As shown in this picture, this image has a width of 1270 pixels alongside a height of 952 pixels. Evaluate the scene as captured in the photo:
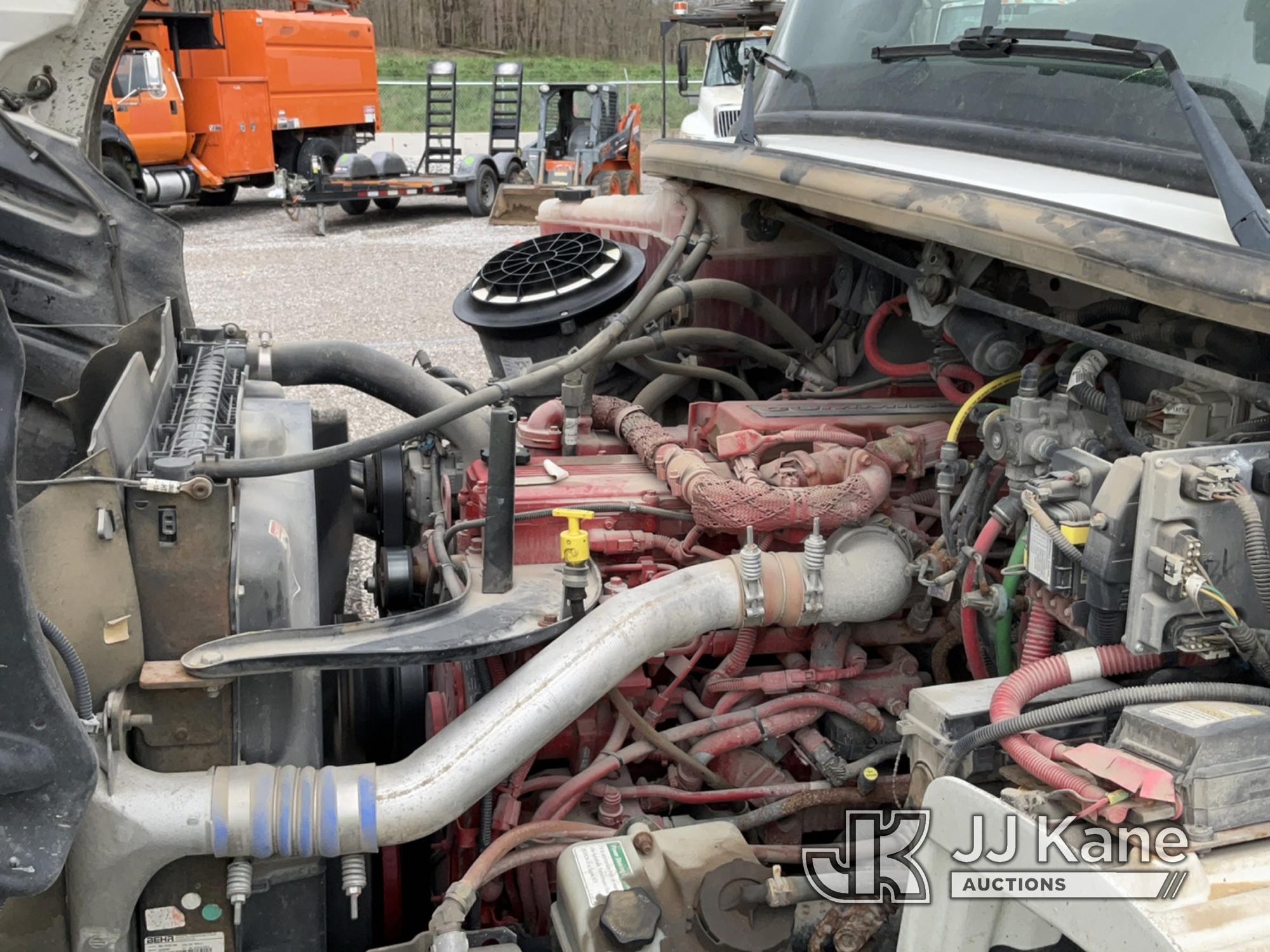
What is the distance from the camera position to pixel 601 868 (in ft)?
6.28

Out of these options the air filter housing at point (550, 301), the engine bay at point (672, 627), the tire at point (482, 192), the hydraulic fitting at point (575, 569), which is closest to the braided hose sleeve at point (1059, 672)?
the engine bay at point (672, 627)

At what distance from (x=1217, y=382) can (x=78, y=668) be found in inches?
63.5

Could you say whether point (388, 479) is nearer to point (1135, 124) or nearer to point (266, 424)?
point (266, 424)

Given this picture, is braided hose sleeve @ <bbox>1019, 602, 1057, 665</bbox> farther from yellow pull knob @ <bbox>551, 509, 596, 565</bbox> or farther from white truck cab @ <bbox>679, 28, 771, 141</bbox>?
white truck cab @ <bbox>679, 28, 771, 141</bbox>

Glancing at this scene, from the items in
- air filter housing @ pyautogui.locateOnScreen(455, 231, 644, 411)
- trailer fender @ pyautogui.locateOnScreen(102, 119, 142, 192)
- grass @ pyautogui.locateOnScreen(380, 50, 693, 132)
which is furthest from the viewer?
grass @ pyautogui.locateOnScreen(380, 50, 693, 132)

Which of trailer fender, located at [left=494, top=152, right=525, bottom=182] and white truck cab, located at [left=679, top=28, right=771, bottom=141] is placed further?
trailer fender, located at [left=494, top=152, right=525, bottom=182]

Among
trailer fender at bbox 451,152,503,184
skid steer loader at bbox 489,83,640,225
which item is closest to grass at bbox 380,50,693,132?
skid steer loader at bbox 489,83,640,225

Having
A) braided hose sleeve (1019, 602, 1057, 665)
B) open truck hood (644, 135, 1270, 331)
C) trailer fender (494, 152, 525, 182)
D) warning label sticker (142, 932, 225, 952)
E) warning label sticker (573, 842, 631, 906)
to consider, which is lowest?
trailer fender (494, 152, 525, 182)

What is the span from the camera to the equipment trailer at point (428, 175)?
47.1ft

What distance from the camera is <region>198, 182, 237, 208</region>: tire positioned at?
16.1 meters

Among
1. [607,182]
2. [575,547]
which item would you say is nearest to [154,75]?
[607,182]

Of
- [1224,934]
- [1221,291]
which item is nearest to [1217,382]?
[1221,291]

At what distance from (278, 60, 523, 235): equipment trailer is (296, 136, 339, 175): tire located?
229mm

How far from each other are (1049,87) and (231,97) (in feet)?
48.2
